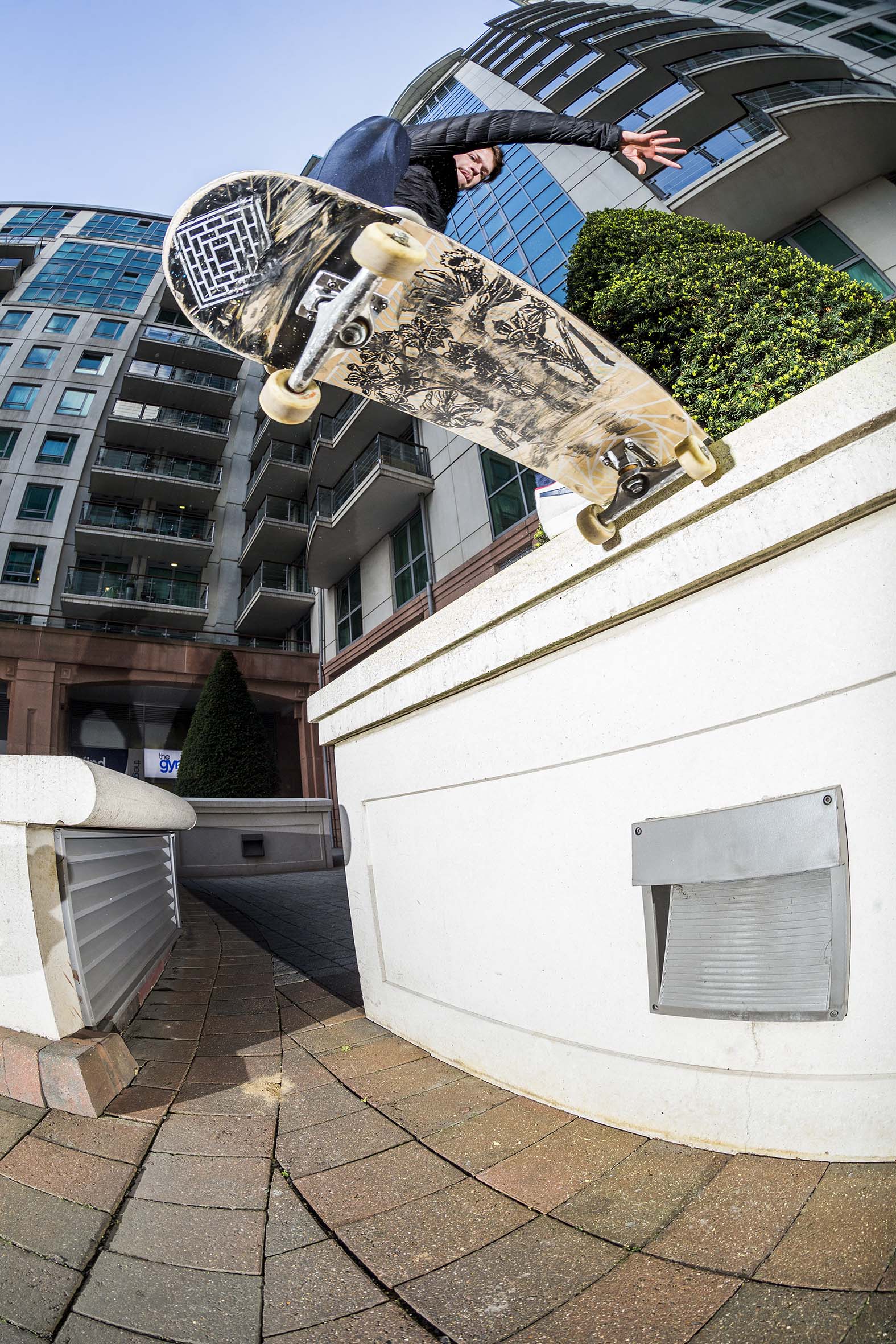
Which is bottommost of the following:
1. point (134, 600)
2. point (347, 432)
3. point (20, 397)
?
point (134, 600)

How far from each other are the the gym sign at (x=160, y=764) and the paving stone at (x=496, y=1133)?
1932cm

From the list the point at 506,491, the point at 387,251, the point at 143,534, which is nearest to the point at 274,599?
the point at 143,534

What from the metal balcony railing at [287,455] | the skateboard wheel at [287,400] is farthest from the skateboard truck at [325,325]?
the metal balcony railing at [287,455]

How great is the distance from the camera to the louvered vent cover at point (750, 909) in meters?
1.29

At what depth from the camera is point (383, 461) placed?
51.7ft

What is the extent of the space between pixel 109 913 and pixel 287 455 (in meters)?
22.6

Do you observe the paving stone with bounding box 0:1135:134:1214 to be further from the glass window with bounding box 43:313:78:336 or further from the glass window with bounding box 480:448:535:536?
the glass window with bounding box 43:313:78:336

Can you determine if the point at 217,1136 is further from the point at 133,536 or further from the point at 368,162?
the point at 133,536

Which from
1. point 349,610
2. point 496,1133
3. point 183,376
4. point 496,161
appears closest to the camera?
point 496,1133

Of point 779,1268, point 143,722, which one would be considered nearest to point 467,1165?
point 779,1268

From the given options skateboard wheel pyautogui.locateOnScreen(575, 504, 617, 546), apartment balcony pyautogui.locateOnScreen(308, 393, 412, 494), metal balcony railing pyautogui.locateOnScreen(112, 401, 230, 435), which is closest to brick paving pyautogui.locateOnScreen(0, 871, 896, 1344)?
skateboard wheel pyautogui.locateOnScreen(575, 504, 617, 546)

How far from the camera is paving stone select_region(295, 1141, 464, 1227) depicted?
1376 millimetres

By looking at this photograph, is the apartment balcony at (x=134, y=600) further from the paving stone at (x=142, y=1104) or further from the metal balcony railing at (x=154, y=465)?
the paving stone at (x=142, y=1104)

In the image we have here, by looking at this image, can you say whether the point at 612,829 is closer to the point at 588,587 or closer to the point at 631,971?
the point at 631,971
